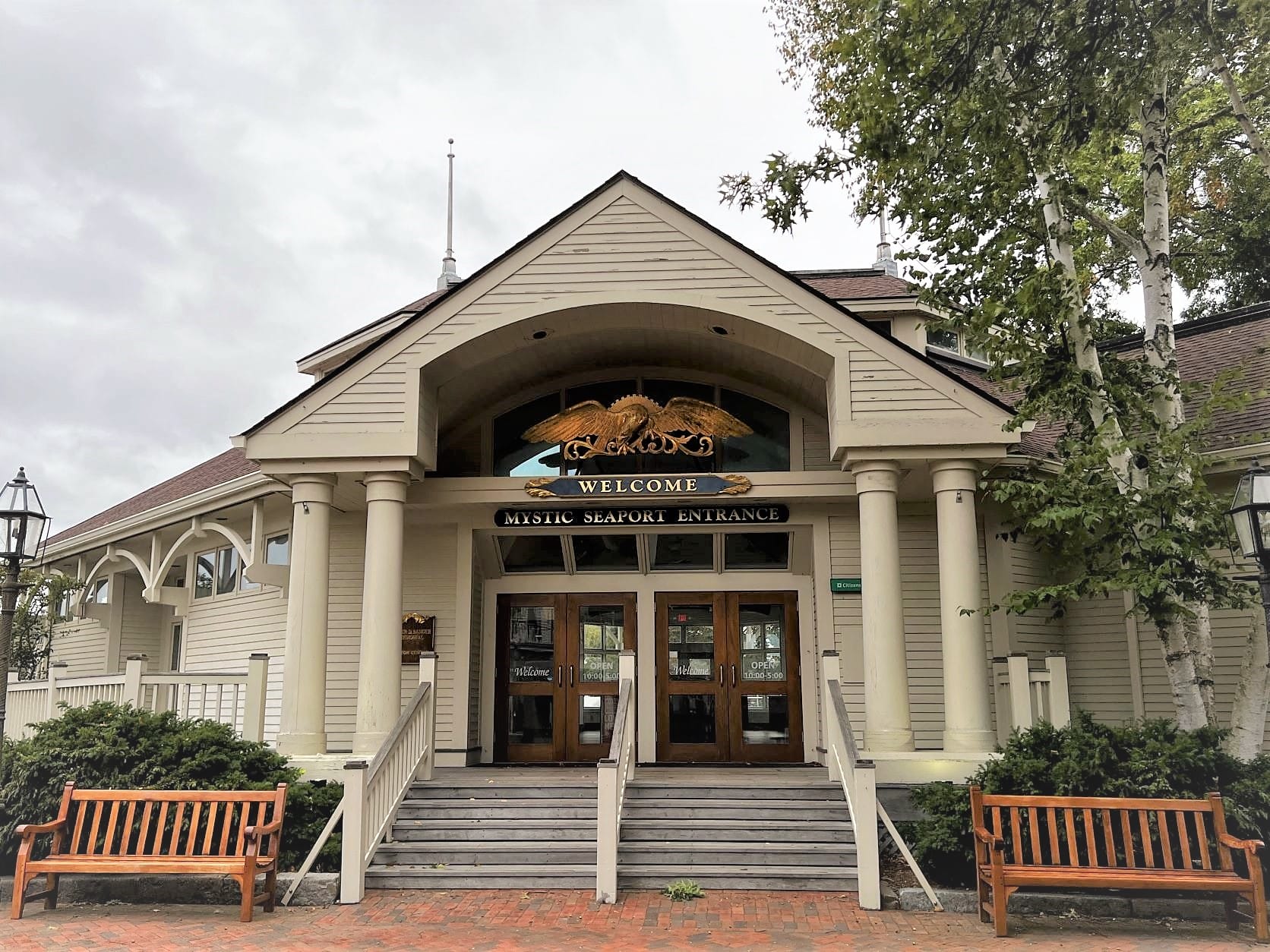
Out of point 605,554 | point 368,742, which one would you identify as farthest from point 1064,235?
point 368,742

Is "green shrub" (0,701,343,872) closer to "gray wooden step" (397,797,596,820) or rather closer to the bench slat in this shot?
"gray wooden step" (397,797,596,820)

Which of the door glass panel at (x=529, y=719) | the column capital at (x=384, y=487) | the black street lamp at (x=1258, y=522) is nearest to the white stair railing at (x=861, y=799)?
the black street lamp at (x=1258, y=522)

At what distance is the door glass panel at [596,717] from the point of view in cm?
1292

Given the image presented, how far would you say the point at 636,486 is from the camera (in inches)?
452

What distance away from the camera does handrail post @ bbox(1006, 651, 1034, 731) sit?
388 inches

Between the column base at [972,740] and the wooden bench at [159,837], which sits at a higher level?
the column base at [972,740]

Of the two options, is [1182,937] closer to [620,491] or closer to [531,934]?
[531,934]

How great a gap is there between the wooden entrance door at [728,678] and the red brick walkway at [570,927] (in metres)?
4.27

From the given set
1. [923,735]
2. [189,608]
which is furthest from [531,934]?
[189,608]

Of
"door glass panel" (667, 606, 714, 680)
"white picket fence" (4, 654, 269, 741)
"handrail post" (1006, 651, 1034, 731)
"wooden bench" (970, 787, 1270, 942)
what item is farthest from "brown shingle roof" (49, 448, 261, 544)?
"wooden bench" (970, 787, 1270, 942)

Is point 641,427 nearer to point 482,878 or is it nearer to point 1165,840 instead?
point 482,878

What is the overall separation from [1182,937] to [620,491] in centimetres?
649

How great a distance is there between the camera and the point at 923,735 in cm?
1180

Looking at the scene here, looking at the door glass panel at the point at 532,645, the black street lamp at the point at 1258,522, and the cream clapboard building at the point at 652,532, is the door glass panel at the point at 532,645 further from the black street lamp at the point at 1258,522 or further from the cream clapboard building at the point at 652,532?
the black street lamp at the point at 1258,522
